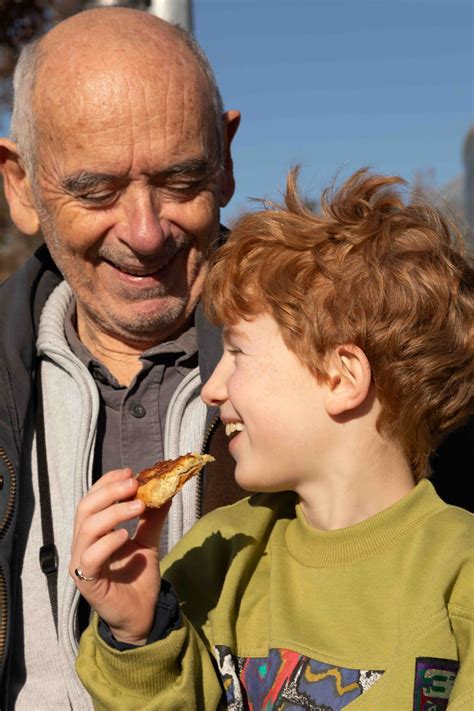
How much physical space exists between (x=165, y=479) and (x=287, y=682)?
1.99 ft

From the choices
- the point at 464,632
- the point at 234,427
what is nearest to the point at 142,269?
the point at 234,427

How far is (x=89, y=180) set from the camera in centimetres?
391

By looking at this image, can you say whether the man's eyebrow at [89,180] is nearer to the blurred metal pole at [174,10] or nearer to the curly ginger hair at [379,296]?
the curly ginger hair at [379,296]

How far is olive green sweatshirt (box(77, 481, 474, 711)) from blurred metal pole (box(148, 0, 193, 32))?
9.04 ft

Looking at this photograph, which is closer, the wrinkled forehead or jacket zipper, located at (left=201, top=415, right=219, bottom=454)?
jacket zipper, located at (left=201, top=415, right=219, bottom=454)

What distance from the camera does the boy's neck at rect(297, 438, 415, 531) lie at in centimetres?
278

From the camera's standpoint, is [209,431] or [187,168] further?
[187,168]

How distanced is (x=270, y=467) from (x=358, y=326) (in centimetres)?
45

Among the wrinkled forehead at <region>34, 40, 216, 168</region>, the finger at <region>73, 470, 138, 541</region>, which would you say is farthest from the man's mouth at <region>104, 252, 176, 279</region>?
the finger at <region>73, 470, 138, 541</region>

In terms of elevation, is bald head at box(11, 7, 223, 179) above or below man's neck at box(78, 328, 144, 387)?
above

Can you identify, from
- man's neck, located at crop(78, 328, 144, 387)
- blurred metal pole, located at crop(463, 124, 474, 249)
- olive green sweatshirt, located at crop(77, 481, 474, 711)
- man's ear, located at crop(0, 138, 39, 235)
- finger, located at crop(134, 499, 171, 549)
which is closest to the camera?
olive green sweatshirt, located at crop(77, 481, 474, 711)

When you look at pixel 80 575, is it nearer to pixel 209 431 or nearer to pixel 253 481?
pixel 253 481

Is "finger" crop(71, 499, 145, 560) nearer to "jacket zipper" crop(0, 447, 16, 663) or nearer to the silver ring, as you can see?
the silver ring

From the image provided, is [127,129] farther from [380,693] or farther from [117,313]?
[380,693]
